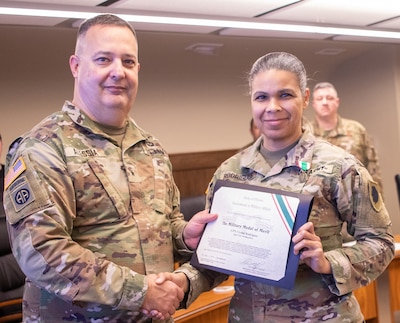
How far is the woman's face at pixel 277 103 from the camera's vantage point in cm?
194

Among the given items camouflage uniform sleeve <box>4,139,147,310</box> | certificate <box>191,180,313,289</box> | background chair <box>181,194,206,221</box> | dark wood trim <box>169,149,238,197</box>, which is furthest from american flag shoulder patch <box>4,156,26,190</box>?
dark wood trim <box>169,149,238,197</box>

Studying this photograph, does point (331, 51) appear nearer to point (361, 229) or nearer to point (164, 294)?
A: point (361, 229)

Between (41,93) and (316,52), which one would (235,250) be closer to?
(41,93)

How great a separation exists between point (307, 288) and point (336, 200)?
30 centimetres

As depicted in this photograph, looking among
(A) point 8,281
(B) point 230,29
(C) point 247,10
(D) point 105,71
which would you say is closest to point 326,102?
(B) point 230,29

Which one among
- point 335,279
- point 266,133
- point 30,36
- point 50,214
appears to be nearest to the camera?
point 50,214

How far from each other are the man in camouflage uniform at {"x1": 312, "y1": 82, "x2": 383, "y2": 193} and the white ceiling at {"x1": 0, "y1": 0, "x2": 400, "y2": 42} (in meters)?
0.63

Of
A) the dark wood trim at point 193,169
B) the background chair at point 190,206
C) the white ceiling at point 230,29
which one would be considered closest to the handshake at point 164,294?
the background chair at point 190,206

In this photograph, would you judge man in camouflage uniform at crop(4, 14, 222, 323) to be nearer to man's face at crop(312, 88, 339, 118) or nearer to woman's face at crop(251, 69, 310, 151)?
woman's face at crop(251, 69, 310, 151)

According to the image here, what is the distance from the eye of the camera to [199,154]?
6.27 meters

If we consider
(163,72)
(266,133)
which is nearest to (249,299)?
(266,133)

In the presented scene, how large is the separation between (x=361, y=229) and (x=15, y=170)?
1.11 metres

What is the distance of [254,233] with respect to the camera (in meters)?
1.86

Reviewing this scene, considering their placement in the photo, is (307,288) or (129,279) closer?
(129,279)
